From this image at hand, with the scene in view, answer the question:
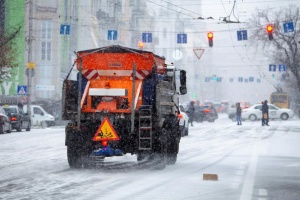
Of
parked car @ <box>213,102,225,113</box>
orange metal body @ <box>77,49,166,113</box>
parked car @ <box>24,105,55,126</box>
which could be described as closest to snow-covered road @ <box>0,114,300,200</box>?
orange metal body @ <box>77,49,166,113</box>

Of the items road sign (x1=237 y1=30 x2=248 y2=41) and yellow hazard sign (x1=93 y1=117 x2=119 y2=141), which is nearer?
yellow hazard sign (x1=93 y1=117 x2=119 y2=141)

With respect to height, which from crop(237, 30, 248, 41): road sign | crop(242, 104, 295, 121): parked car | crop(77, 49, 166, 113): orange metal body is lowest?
crop(242, 104, 295, 121): parked car

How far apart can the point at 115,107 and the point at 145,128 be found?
0.91m

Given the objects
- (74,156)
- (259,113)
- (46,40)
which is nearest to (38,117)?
(46,40)

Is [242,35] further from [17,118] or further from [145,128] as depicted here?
[145,128]

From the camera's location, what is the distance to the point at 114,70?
17031 mm

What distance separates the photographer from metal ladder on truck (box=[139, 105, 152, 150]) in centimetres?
1625

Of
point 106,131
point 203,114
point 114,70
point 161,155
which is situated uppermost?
point 114,70

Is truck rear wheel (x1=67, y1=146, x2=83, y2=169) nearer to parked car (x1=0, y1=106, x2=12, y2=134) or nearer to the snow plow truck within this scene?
the snow plow truck

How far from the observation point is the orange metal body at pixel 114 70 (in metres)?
16.8

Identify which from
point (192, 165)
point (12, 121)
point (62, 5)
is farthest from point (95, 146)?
point (62, 5)

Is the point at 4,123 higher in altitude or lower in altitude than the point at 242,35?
lower

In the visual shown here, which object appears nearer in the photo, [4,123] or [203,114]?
[4,123]

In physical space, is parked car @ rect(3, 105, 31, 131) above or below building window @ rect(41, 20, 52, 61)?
below
